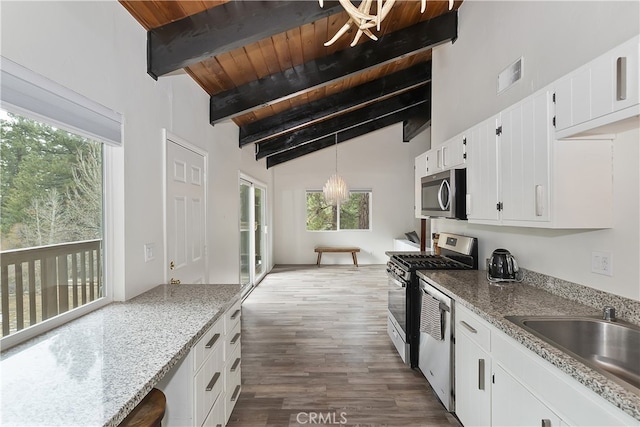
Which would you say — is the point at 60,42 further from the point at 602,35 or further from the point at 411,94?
the point at 411,94

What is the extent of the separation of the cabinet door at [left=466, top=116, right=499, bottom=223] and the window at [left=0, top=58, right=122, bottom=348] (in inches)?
95.0

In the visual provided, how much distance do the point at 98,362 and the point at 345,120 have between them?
17.9 ft

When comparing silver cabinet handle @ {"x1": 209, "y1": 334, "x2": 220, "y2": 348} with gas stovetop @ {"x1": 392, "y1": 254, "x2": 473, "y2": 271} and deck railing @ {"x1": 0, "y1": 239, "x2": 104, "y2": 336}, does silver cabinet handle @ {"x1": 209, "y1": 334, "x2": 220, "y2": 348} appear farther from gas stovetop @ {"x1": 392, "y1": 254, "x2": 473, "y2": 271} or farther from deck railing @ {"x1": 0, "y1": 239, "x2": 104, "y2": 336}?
gas stovetop @ {"x1": 392, "y1": 254, "x2": 473, "y2": 271}

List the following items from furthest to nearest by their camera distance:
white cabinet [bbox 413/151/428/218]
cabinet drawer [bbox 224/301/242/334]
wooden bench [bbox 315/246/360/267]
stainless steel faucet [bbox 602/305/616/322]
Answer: wooden bench [bbox 315/246/360/267] → white cabinet [bbox 413/151/428/218] → cabinet drawer [bbox 224/301/242/334] → stainless steel faucet [bbox 602/305/616/322]

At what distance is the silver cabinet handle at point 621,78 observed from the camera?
1221mm

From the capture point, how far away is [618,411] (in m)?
0.95

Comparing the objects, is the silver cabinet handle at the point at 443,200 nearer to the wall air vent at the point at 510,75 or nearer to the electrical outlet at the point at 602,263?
the wall air vent at the point at 510,75

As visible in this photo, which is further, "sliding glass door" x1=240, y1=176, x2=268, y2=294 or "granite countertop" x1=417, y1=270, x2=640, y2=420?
"sliding glass door" x1=240, y1=176, x2=268, y2=294

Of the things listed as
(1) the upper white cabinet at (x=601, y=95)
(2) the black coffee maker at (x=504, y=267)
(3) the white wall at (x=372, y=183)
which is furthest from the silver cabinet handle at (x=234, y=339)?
(3) the white wall at (x=372, y=183)

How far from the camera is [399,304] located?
303cm

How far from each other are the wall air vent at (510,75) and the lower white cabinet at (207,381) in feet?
8.50

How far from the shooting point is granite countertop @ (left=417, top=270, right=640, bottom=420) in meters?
0.97

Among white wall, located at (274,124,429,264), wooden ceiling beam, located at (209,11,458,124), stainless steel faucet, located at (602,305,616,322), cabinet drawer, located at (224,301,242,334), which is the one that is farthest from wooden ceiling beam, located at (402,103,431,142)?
cabinet drawer, located at (224,301,242,334)

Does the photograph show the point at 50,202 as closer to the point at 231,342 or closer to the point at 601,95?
the point at 231,342
